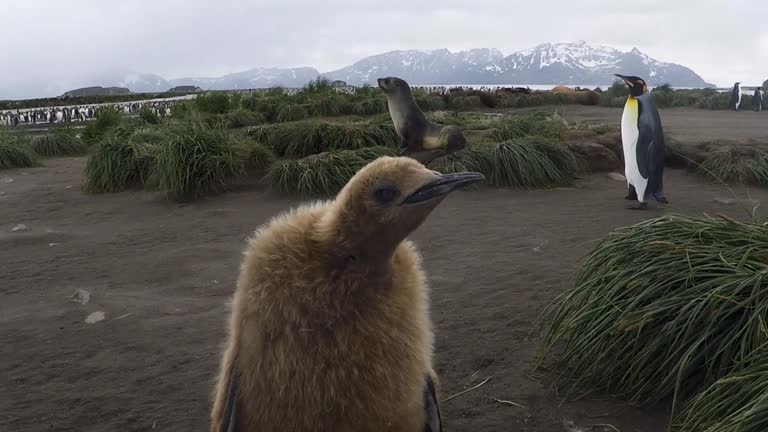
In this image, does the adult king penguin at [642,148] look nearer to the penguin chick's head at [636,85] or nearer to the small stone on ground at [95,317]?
the penguin chick's head at [636,85]

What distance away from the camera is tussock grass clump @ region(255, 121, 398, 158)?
1046 cm

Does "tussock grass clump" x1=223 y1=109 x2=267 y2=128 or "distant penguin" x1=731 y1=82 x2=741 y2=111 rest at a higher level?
"distant penguin" x1=731 y1=82 x2=741 y2=111

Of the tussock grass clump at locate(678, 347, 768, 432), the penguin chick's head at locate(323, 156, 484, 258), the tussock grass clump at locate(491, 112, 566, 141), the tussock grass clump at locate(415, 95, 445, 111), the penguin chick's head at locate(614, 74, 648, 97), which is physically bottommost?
the tussock grass clump at locate(678, 347, 768, 432)

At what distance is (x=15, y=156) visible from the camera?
501 inches

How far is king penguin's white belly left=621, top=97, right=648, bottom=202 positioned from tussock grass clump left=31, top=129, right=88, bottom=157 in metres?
12.5

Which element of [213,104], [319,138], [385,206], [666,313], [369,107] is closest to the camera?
[385,206]

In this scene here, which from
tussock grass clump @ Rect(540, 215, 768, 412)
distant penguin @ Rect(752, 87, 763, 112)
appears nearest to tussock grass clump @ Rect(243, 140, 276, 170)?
tussock grass clump @ Rect(540, 215, 768, 412)

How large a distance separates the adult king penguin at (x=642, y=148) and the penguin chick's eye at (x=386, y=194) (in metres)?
6.33

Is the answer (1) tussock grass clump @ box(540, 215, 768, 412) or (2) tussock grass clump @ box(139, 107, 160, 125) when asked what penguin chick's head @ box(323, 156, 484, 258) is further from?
(2) tussock grass clump @ box(139, 107, 160, 125)

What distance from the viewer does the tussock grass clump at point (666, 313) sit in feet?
9.00

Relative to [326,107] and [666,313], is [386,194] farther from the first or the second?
[326,107]

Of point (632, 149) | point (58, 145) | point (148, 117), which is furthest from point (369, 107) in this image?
point (632, 149)

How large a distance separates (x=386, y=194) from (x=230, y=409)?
2.32 ft

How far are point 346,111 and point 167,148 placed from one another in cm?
995
